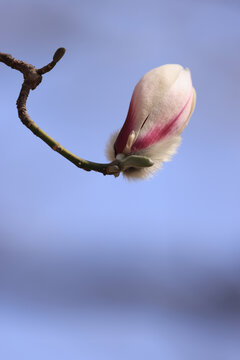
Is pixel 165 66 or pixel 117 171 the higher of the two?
pixel 165 66

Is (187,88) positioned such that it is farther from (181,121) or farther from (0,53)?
(0,53)

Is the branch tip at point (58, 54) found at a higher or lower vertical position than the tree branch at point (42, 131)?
→ higher

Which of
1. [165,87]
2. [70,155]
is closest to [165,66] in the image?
[165,87]

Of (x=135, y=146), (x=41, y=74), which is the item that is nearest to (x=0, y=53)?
(x=41, y=74)
